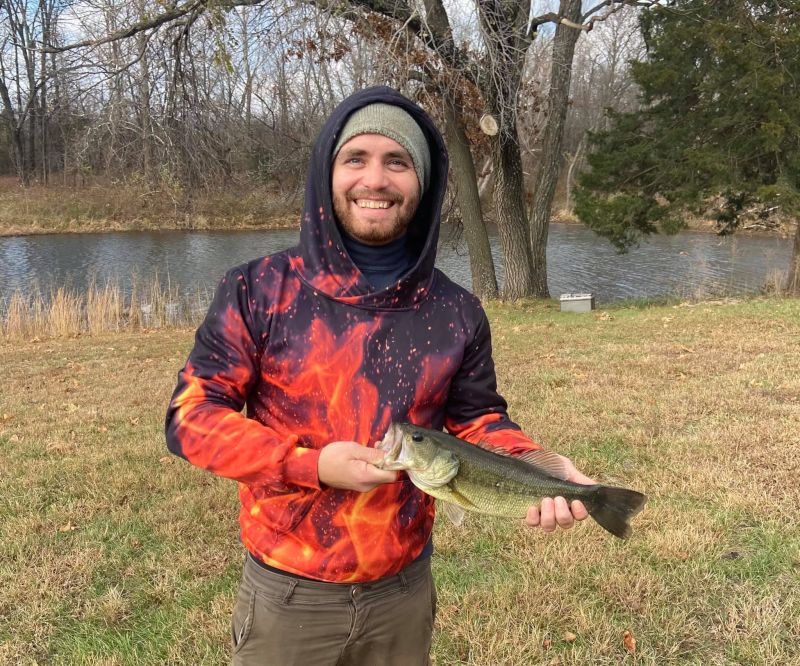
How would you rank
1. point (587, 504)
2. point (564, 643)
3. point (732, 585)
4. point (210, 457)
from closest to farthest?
point (210, 457)
point (587, 504)
point (564, 643)
point (732, 585)

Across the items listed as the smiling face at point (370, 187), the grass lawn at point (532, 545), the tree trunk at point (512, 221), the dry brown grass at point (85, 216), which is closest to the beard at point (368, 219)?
the smiling face at point (370, 187)

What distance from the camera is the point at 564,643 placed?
2992 millimetres

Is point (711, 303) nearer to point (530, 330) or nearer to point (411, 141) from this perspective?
point (530, 330)

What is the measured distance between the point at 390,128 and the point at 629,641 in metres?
2.57

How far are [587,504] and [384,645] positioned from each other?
74 cm

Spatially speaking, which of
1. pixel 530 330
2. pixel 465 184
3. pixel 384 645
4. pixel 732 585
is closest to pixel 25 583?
pixel 384 645

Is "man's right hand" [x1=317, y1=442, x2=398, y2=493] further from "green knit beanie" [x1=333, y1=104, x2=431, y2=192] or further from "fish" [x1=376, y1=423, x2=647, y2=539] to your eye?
"green knit beanie" [x1=333, y1=104, x2=431, y2=192]

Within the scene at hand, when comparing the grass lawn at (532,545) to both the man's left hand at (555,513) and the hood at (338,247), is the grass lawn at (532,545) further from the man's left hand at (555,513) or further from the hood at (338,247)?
the hood at (338,247)

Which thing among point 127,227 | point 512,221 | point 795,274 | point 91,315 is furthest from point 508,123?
point 127,227

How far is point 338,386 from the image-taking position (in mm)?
1753

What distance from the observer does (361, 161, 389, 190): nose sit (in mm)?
1832

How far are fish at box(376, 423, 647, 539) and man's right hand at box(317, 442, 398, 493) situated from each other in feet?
0.35

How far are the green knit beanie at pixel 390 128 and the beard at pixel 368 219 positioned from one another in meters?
0.13

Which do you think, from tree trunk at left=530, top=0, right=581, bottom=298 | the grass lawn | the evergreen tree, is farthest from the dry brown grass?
the grass lawn
